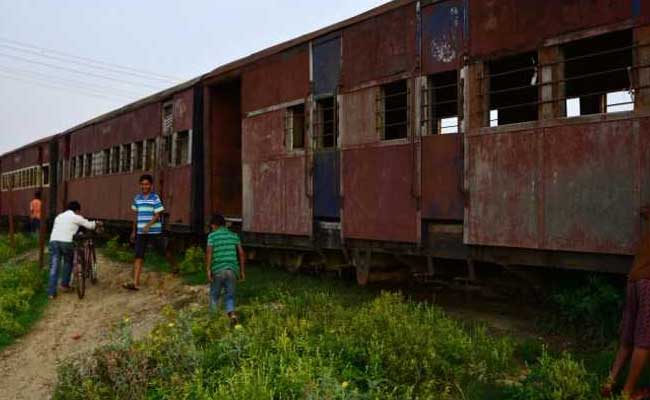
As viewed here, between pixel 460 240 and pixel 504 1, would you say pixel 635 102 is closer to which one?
pixel 504 1

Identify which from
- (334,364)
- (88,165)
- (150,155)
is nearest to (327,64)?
(334,364)

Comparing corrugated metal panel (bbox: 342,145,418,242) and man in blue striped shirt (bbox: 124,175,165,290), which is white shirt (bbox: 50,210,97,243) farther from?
corrugated metal panel (bbox: 342,145,418,242)

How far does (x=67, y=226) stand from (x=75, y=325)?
2.22 metres

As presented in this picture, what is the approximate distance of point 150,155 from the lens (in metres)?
14.5

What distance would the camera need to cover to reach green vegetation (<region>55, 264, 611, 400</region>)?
4.64m

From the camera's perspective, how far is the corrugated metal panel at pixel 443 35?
6.86m

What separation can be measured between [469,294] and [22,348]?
6.13 meters

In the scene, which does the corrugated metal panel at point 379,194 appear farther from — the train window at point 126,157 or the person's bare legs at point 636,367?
the train window at point 126,157

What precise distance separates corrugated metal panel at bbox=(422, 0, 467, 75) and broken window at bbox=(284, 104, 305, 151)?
2945 mm

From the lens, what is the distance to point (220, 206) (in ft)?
40.5

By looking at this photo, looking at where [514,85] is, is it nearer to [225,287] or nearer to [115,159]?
[225,287]

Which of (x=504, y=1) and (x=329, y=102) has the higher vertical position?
(x=504, y=1)

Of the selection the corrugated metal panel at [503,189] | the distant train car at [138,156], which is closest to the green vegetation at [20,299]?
the distant train car at [138,156]

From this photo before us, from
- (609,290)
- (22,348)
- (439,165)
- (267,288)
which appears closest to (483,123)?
(439,165)
